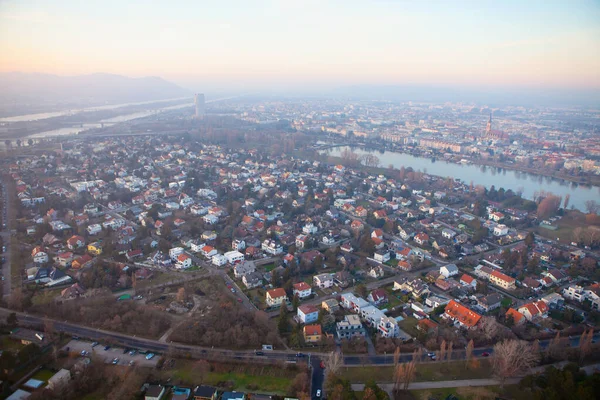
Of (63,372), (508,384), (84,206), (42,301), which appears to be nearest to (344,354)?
(508,384)

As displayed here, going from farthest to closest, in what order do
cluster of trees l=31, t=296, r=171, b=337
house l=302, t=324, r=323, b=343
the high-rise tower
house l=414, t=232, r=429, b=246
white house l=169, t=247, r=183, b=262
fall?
the high-rise tower → house l=414, t=232, r=429, b=246 → white house l=169, t=247, r=183, b=262 → cluster of trees l=31, t=296, r=171, b=337 → house l=302, t=324, r=323, b=343

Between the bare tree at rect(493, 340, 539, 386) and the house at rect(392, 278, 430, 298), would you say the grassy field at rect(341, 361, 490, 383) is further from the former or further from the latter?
the house at rect(392, 278, 430, 298)

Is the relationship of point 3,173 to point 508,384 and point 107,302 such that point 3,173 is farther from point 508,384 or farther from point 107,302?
point 508,384

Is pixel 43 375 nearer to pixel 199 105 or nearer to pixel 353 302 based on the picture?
pixel 353 302

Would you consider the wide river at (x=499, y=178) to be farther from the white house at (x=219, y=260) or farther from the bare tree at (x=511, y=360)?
the white house at (x=219, y=260)

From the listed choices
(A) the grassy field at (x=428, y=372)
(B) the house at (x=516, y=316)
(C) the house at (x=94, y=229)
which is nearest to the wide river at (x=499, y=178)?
(B) the house at (x=516, y=316)

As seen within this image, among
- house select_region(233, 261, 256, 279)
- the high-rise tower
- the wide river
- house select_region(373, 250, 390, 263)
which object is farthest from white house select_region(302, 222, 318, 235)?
the high-rise tower

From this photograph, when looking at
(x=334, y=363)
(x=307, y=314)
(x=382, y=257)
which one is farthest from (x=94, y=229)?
(x=334, y=363)
